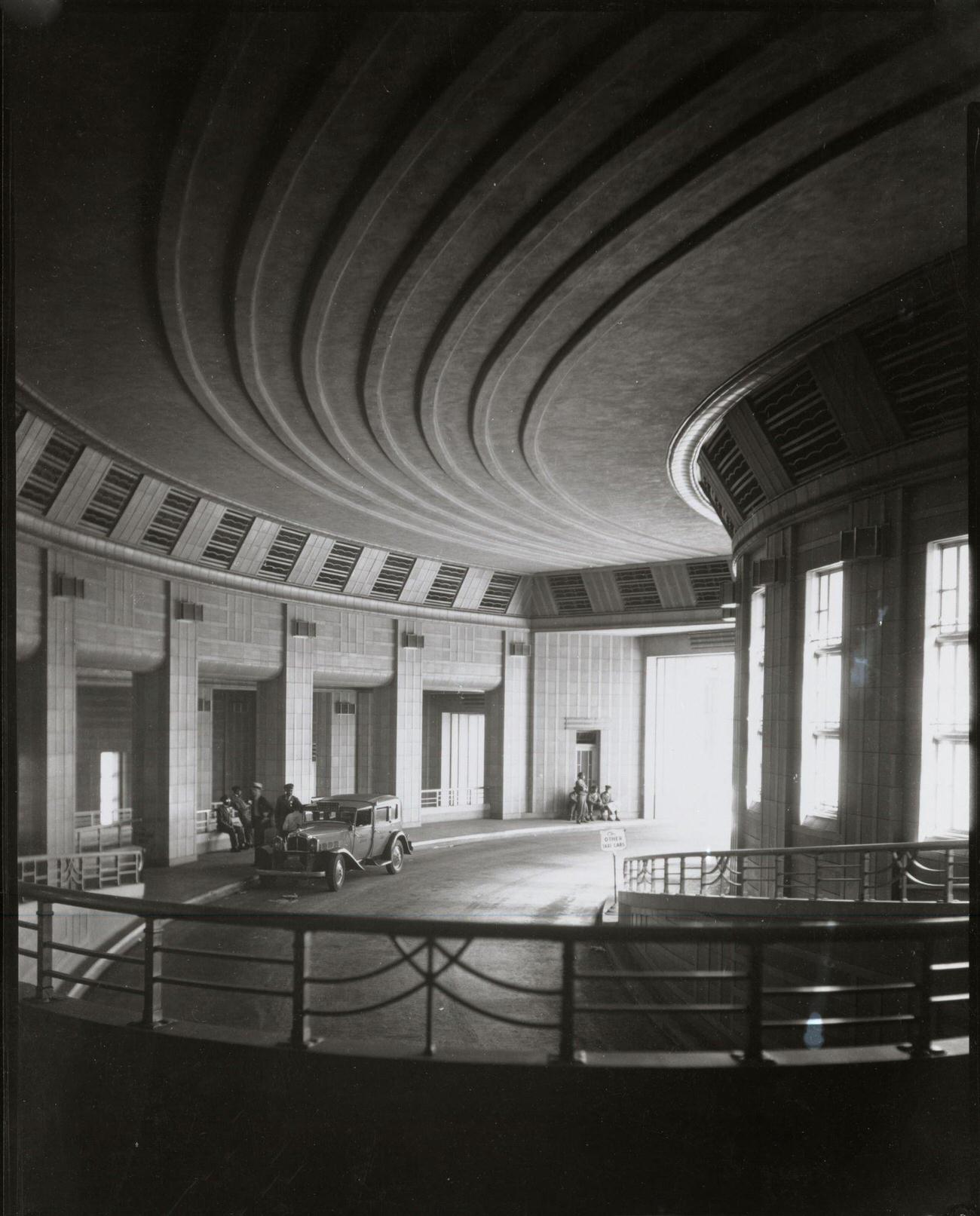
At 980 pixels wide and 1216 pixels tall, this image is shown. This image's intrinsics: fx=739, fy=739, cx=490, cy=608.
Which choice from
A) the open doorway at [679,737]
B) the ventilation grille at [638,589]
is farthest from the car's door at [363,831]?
the ventilation grille at [638,589]

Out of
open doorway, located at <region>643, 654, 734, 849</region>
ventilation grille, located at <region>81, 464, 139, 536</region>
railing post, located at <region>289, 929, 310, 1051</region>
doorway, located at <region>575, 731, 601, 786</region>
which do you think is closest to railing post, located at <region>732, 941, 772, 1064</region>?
railing post, located at <region>289, 929, 310, 1051</region>

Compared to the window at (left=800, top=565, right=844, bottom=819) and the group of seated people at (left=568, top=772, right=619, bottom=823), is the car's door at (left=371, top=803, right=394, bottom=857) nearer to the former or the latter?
the window at (left=800, top=565, right=844, bottom=819)

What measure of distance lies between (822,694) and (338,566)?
12.9 feet

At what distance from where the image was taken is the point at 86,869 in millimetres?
3389

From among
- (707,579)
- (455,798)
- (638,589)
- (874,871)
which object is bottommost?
(874,871)

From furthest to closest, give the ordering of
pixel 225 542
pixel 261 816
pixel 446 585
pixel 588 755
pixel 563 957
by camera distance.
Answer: pixel 588 755
pixel 446 585
pixel 225 542
pixel 261 816
pixel 563 957

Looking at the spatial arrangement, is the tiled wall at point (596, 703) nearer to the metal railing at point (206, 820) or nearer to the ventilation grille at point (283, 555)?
the ventilation grille at point (283, 555)

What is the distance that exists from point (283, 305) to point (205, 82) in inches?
39.2

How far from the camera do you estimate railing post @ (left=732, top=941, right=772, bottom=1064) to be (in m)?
2.73

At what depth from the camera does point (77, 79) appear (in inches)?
102

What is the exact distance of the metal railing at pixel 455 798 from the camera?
5.21 m

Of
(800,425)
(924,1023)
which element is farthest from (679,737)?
(924,1023)

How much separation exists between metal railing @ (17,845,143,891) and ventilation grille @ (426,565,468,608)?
10.2 ft

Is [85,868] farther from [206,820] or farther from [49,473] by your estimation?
[49,473]
